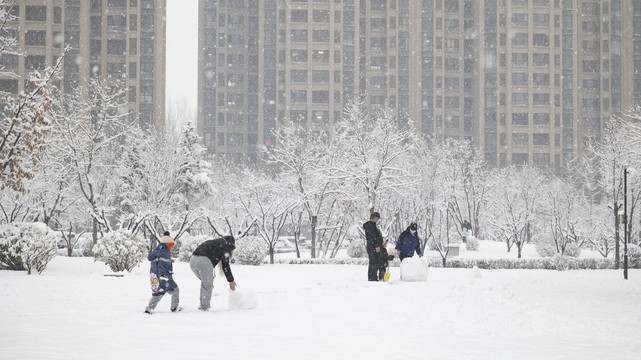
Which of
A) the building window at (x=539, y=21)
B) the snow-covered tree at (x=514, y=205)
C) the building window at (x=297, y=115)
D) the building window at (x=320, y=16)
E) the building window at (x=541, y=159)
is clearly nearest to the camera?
the snow-covered tree at (x=514, y=205)

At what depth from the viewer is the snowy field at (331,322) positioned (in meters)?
8.34

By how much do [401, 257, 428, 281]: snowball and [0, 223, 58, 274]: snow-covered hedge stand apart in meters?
11.1

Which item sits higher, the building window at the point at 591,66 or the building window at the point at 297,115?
the building window at the point at 591,66

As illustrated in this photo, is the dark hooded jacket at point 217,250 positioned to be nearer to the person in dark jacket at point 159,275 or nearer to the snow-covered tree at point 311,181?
the person in dark jacket at point 159,275

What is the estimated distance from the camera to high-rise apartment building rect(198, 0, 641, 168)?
10294 centimetres

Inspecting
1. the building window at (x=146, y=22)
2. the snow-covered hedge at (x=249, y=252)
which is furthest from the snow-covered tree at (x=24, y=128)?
the building window at (x=146, y=22)

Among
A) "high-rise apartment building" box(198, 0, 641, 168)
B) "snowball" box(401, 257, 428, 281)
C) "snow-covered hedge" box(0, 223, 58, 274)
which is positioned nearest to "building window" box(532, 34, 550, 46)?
"high-rise apartment building" box(198, 0, 641, 168)

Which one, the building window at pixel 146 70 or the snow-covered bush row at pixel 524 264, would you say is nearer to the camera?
the snow-covered bush row at pixel 524 264

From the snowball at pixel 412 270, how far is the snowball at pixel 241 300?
23.4 feet

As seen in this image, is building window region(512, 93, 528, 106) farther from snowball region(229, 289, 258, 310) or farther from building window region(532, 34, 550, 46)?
snowball region(229, 289, 258, 310)

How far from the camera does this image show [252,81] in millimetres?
114438

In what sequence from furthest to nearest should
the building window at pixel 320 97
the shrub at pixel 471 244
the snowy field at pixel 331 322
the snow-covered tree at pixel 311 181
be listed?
the building window at pixel 320 97 → the shrub at pixel 471 244 → the snow-covered tree at pixel 311 181 → the snowy field at pixel 331 322

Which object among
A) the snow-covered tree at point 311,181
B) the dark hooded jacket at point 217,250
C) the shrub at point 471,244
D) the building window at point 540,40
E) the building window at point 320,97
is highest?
the building window at point 540,40

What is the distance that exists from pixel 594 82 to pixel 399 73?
107ft
